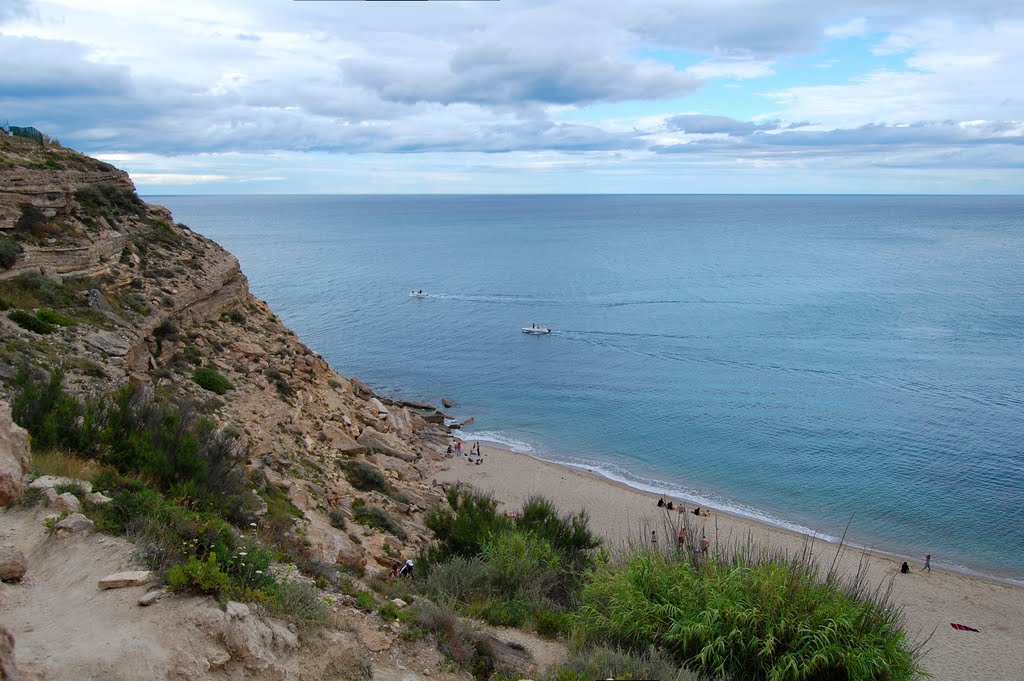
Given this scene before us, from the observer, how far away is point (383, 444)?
29031mm

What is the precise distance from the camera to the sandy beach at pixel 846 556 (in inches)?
840

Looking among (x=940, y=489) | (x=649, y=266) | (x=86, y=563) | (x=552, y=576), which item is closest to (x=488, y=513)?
(x=552, y=576)

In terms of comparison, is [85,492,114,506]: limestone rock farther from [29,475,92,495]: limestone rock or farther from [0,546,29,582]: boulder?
[0,546,29,582]: boulder

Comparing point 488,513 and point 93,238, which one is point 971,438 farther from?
point 93,238

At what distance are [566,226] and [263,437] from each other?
182 metres

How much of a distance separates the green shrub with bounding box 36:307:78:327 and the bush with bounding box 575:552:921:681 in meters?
16.4

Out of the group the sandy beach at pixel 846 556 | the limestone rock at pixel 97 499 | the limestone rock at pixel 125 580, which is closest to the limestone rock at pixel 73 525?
the limestone rock at pixel 97 499

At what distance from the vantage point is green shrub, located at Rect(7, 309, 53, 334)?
719 inches

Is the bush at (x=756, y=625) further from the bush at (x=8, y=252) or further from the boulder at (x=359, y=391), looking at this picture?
the boulder at (x=359, y=391)

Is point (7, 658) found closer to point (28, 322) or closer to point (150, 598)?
point (150, 598)

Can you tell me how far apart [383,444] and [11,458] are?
19123mm

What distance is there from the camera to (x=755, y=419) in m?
43.0

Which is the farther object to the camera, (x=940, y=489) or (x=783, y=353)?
(x=783, y=353)

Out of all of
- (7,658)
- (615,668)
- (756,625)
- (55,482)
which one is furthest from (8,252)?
(756,625)
